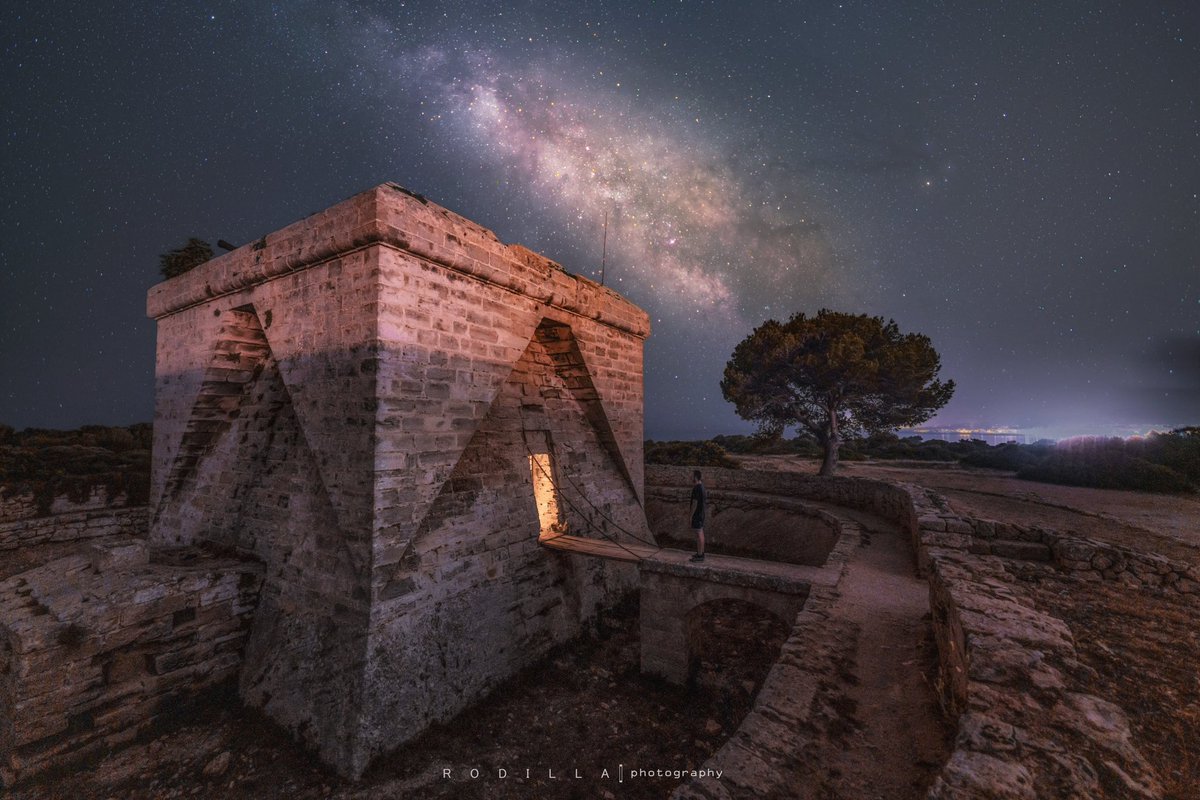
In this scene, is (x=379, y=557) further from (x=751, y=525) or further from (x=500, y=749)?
(x=751, y=525)

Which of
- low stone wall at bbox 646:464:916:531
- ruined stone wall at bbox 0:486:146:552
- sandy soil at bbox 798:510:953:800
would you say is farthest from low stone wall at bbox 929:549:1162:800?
ruined stone wall at bbox 0:486:146:552

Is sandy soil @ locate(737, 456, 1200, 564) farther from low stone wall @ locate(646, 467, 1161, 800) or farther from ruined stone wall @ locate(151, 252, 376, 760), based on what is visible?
ruined stone wall @ locate(151, 252, 376, 760)

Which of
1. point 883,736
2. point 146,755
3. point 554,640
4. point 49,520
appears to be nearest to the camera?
point 883,736

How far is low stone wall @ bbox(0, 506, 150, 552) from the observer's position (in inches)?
408

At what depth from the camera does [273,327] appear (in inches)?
258

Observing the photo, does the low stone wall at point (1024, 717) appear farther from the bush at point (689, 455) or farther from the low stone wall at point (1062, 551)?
the bush at point (689, 455)

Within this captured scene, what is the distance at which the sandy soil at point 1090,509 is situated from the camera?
9461 millimetres

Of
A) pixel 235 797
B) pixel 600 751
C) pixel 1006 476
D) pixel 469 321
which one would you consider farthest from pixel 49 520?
pixel 1006 476

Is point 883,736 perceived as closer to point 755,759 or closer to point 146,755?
point 755,759

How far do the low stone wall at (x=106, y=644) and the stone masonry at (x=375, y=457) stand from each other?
56 cm

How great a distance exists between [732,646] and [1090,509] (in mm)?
13287

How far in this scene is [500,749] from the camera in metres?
5.45

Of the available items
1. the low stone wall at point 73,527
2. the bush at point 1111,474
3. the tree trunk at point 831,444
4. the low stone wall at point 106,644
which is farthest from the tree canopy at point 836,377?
the low stone wall at point 73,527

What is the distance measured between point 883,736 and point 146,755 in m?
8.12
